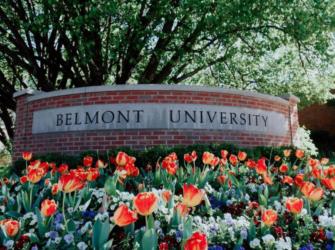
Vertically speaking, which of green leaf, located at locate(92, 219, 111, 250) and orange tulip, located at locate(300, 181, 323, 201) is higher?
orange tulip, located at locate(300, 181, 323, 201)

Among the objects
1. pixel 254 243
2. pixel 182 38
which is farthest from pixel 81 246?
pixel 182 38

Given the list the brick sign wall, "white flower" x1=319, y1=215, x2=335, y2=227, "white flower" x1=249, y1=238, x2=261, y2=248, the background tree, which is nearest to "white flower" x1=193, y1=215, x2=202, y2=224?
"white flower" x1=249, y1=238, x2=261, y2=248

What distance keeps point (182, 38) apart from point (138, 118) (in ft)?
11.9

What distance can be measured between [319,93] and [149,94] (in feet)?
21.3

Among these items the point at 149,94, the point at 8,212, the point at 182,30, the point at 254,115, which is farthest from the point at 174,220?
the point at 182,30

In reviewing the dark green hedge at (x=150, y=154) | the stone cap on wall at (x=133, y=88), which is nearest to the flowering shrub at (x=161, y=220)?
the dark green hedge at (x=150, y=154)

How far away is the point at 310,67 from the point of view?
1230 centimetres

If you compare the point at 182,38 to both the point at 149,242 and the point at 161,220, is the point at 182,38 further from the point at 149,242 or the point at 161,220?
the point at 149,242

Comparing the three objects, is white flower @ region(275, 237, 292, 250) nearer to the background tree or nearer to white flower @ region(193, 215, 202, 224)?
white flower @ region(193, 215, 202, 224)

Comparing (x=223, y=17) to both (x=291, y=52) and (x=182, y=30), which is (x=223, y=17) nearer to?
(x=182, y=30)

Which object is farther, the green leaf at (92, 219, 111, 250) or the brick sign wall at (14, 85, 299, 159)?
the brick sign wall at (14, 85, 299, 159)

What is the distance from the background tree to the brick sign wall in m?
1.54

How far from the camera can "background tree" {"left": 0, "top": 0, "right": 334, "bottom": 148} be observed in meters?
9.02

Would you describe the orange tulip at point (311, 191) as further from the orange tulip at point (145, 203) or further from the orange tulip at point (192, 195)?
the orange tulip at point (145, 203)
